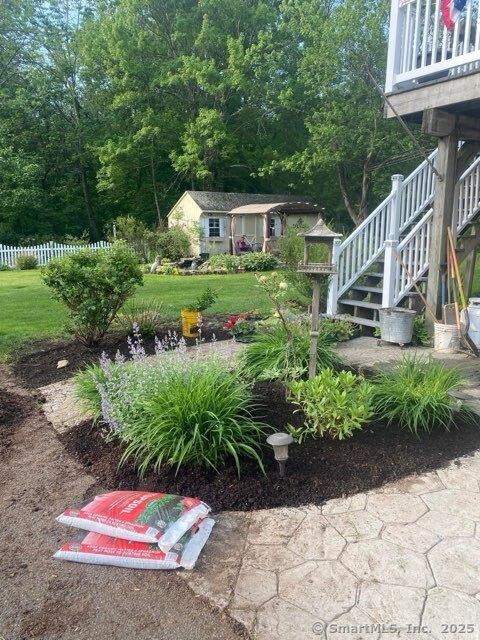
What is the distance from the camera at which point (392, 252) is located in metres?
6.55

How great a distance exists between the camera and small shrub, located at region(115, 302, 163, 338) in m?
6.29

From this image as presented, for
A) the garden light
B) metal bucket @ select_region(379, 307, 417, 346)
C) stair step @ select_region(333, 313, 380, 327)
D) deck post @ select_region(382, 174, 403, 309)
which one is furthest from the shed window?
the garden light

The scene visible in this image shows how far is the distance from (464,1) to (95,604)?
5.95m

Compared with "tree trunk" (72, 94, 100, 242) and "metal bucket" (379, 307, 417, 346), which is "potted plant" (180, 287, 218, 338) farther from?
"tree trunk" (72, 94, 100, 242)

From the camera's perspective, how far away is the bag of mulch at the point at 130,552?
2141 mm

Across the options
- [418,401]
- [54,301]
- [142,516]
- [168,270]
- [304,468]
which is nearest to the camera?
[142,516]

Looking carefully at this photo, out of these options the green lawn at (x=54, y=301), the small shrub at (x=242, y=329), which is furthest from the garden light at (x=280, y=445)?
the green lawn at (x=54, y=301)

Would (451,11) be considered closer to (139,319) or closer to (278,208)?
(139,319)

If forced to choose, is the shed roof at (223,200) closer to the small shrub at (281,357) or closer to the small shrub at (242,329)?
the small shrub at (242,329)

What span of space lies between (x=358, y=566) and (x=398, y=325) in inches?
167

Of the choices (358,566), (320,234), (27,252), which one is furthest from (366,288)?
(27,252)

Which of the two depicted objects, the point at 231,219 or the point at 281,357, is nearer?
the point at 281,357

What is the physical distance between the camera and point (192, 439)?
2855 millimetres

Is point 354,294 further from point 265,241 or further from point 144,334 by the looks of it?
point 265,241
